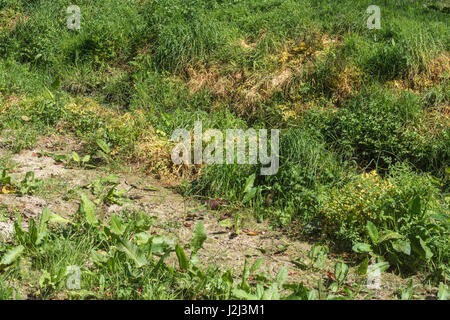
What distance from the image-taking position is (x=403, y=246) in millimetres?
4340

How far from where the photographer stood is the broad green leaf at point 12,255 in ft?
12.9

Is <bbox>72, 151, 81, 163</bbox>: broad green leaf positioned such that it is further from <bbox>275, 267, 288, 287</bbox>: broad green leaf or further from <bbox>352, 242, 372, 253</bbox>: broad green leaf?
<bbox>352, 242, 372, 253</bbox>: broad green leaf

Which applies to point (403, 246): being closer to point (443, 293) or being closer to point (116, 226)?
point (443, 293)

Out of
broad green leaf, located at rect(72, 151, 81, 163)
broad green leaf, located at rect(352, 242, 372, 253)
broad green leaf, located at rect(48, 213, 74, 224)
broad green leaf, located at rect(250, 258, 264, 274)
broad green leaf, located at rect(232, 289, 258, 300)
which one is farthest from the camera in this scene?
broad green leaf, located at rect(72, 151, 81, 163)

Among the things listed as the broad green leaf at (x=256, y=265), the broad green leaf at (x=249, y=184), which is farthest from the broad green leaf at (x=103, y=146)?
the broad green leaf at (x=256, y=265)

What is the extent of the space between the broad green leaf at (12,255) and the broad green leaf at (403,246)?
290 centimetres

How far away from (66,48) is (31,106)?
1670mm

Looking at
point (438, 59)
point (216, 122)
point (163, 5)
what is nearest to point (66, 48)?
point (163, 5)

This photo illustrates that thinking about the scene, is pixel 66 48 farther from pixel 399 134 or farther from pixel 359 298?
pixel 359 298

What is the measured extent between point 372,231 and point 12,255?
2.83 meters

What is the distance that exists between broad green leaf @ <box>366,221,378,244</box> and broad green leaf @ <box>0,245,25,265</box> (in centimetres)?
274

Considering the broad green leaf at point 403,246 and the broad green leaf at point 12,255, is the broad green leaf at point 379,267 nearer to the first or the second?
the broad green leaf at point 403,246

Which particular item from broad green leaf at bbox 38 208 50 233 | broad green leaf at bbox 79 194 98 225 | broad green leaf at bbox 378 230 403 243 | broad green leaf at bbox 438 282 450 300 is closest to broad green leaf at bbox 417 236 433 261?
broad green leaf at bbox 378 230 403 243

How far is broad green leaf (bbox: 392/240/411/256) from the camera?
4.31 metres
